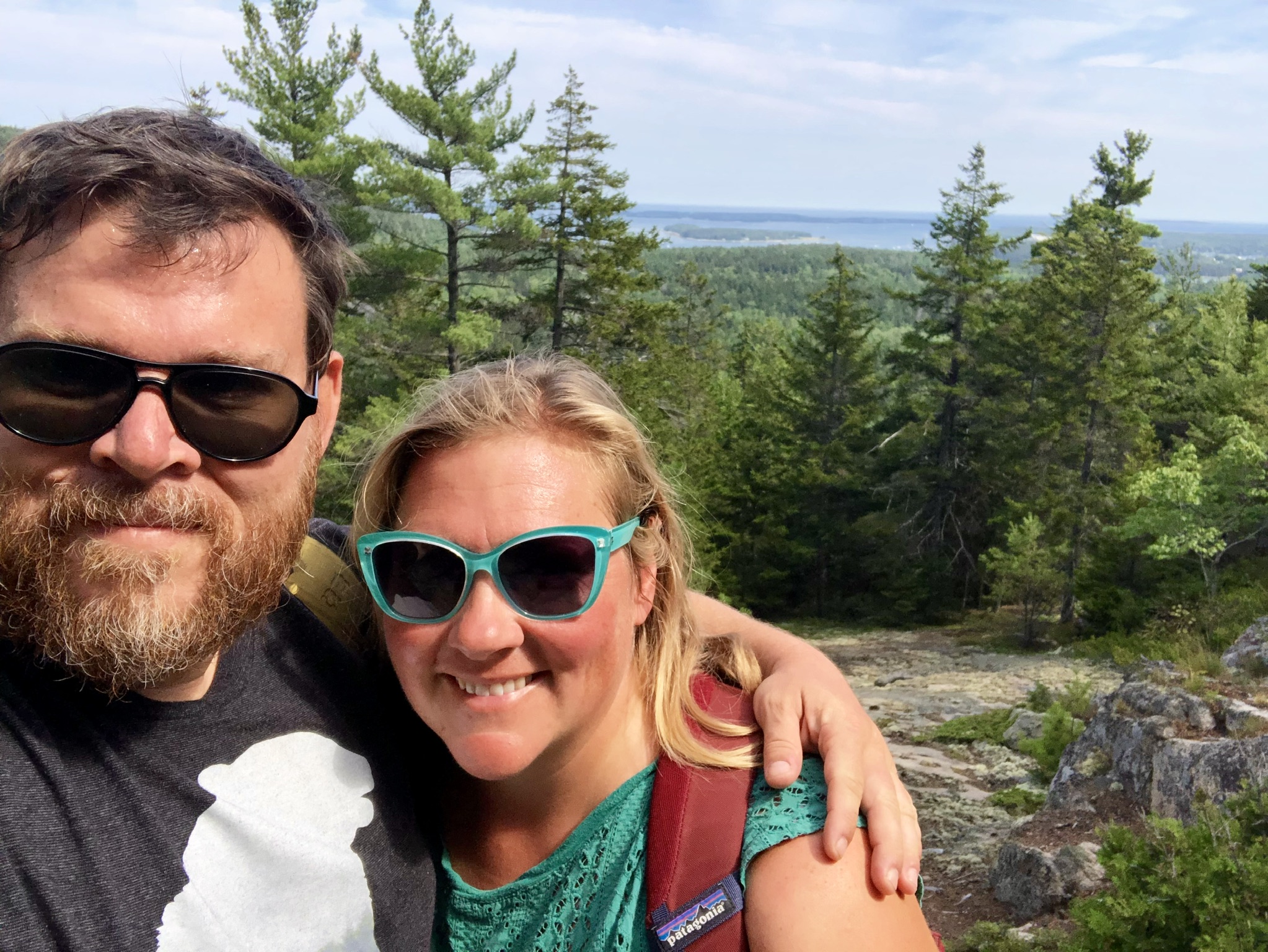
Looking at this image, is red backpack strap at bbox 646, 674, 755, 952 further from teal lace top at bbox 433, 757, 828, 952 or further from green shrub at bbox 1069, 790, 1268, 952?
green shrub at bbox 1069, 790, 1268, 952

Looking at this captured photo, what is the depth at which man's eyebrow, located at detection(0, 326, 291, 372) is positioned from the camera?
5.17ft

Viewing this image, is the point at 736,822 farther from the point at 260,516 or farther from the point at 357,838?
the point at 260,516

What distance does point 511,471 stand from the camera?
191cm

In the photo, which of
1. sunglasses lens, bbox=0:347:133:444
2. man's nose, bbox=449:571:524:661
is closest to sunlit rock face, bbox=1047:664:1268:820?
man's nose, bbox=449:571:524:661

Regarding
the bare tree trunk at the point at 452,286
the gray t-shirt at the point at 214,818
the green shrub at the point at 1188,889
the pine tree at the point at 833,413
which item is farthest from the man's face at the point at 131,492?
the pine tree at the point at 833,413

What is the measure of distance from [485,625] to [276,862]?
1.84ft

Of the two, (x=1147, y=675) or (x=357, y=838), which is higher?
(x=357, y=838)

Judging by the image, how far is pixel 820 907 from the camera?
5.18 ft

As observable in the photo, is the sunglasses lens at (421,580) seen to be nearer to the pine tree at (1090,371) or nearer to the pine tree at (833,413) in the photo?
the pine tree at (1090,371)

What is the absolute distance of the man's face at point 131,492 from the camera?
155 cm

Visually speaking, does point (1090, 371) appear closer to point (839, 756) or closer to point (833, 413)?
point (833, 413)

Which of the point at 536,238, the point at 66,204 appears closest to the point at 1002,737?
the point at 536,238

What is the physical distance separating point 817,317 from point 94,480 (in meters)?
29.2

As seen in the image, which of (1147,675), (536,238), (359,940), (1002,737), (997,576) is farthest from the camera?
(997,576)
